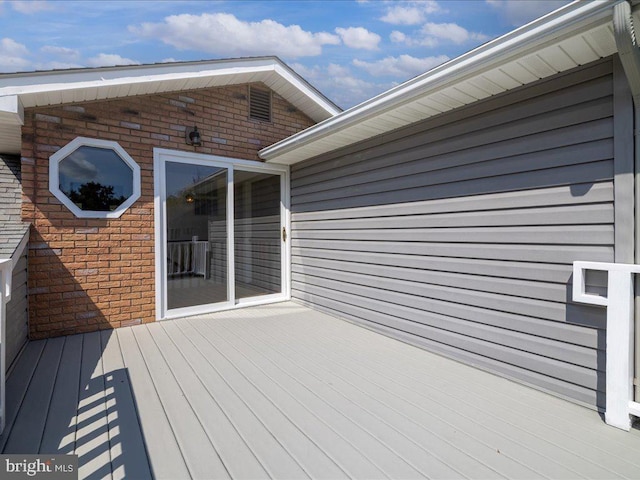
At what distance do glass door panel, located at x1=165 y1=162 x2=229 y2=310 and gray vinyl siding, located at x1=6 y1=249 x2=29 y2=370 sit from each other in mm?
Answer: 1417

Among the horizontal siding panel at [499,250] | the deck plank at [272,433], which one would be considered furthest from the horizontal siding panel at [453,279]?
the deck plank at [272,433]

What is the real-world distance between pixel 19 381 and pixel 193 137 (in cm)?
317

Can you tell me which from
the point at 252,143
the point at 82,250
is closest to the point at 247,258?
the point at 252,143

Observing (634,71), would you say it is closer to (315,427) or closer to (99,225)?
(315,427)

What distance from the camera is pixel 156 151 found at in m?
4.31

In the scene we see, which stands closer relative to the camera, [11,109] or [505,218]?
[505,218]

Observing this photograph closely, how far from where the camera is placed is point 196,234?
15.3ft

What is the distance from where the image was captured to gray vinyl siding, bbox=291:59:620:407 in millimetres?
2219

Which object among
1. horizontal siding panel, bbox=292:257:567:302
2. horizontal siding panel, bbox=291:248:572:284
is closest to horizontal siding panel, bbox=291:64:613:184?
horizontal siding panel, bbox=291:248:572:284

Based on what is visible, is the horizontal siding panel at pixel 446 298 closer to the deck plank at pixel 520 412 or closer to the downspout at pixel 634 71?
the downspout at pixel 634 71

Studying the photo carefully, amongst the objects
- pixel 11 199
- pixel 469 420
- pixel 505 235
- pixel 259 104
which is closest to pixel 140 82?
pixel 259 104

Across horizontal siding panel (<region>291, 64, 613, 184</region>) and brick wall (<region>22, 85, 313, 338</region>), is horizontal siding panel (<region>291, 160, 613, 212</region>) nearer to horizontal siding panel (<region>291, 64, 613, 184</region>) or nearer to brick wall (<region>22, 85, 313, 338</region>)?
horizontal siding panel (<region>291, 64, 613, 184</region>)

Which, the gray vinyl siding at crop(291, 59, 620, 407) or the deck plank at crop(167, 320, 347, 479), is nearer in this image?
the deck plank at crop(167, 320, 347, 479)

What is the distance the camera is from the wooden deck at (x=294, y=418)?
5.53ft
